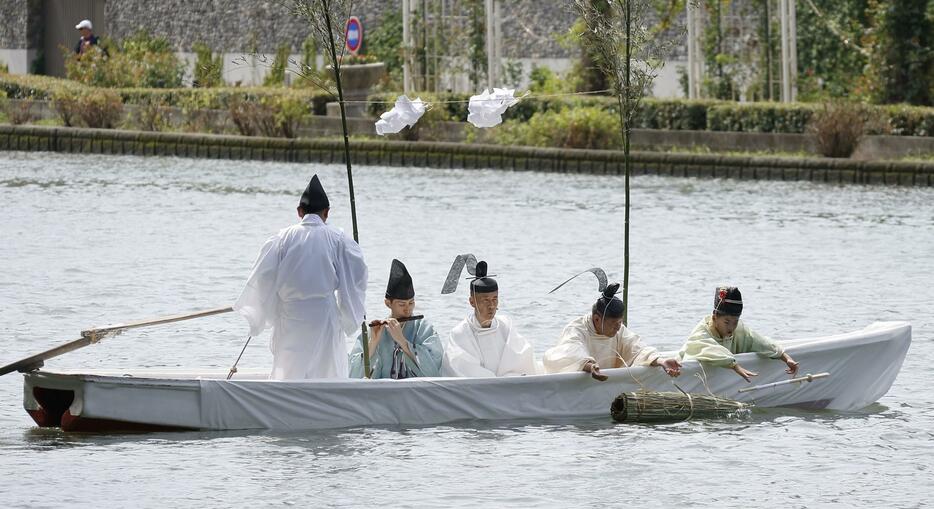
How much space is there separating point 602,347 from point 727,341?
0.73 m

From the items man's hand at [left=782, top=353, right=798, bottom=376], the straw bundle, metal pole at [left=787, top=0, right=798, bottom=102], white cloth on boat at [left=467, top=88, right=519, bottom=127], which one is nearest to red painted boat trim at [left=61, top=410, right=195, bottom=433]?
the straw bundle

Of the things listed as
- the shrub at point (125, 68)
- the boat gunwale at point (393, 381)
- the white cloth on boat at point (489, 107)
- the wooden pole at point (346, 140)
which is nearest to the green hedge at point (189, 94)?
the shrub at point (125, 68)

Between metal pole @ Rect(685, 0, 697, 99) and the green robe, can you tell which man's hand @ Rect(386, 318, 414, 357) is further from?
metal pole @ Rect(685, 0, 697, 99)

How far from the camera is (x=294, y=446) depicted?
30.8ft

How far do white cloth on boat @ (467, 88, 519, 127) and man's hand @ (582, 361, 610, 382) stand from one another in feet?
5.43

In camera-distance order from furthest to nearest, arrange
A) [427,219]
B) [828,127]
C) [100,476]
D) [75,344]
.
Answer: [828,127] < [427,219] < [75,344] < [100,476]

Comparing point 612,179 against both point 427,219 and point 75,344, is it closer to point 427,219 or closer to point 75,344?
point 427,219

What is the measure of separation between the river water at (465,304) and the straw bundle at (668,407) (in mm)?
91

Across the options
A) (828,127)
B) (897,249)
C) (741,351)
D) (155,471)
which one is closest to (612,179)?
(828,127)

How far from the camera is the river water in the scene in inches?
348

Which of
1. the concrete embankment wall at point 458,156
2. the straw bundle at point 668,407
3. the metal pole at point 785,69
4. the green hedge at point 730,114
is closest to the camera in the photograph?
the straw bundle at point 668,407

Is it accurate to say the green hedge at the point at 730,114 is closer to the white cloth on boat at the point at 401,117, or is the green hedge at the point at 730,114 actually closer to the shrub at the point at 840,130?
the shrub at the point at 840,130

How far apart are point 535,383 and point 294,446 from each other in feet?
4.30

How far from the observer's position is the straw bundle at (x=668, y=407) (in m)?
9.75
